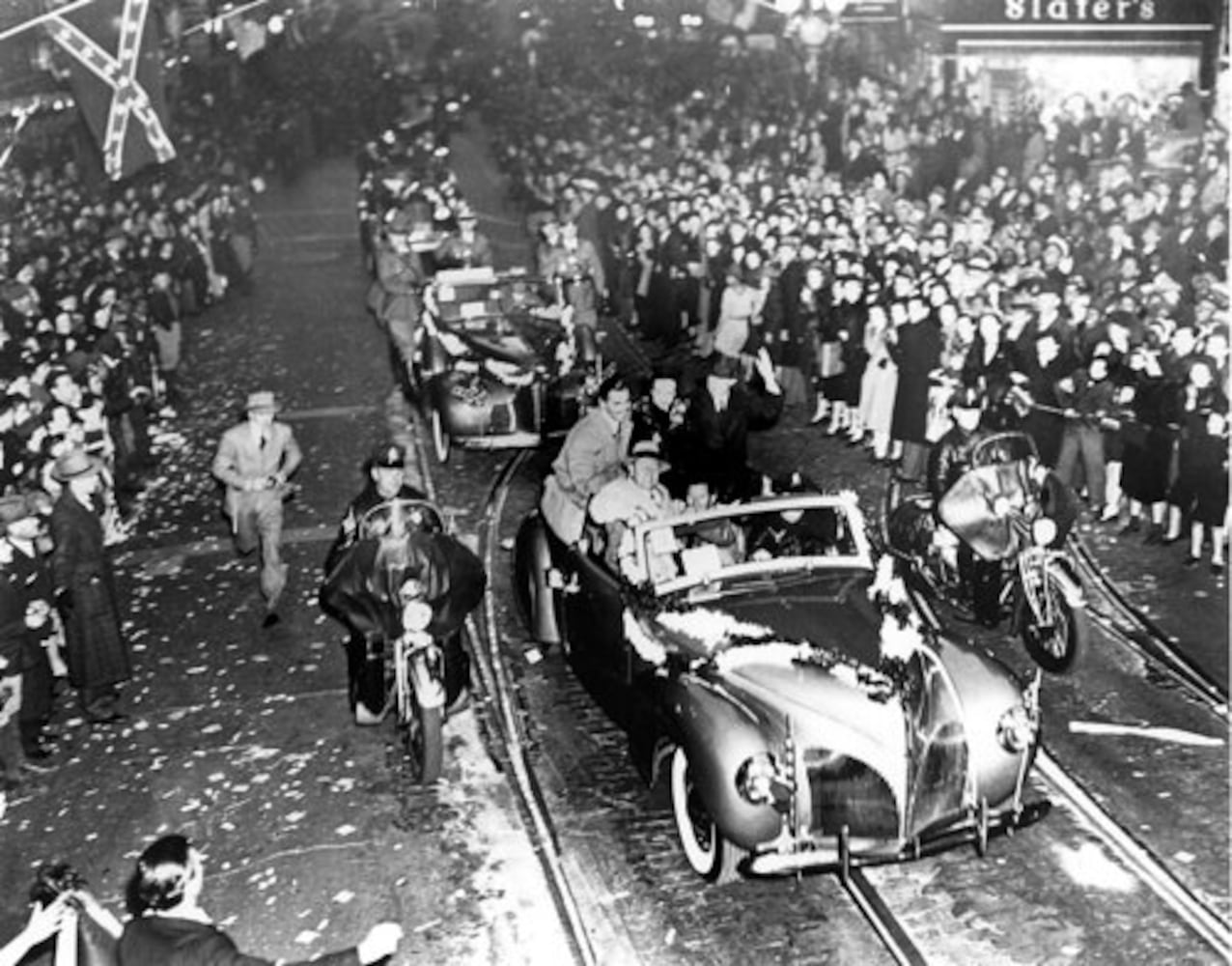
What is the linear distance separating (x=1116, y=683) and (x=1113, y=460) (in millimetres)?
3595

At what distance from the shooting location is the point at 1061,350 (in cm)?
1201

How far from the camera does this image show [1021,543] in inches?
364

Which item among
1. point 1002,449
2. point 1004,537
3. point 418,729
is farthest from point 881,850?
point 1002,449

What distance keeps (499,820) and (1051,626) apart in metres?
3.70

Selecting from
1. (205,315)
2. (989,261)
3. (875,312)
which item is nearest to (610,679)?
(875,312)

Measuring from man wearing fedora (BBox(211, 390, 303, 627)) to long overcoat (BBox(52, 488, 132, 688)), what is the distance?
123cm

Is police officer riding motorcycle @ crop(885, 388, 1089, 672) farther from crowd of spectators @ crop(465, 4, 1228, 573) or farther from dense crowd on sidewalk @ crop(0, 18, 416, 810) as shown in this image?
dense crowd on sidewalk @ crop(0, 18, 416, 810)

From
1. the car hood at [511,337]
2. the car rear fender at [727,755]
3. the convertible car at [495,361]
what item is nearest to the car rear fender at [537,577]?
the car rear fender at [727,755]

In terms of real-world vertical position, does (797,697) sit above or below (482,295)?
below

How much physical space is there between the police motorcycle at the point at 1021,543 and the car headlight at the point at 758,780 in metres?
3.24

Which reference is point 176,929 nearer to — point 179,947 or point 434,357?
point 179,947

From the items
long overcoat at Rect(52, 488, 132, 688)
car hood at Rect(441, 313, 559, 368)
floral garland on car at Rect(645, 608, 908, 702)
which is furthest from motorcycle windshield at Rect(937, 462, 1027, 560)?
car hood at Rect(441, 313, 559, 368)

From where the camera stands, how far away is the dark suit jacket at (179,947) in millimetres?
4324

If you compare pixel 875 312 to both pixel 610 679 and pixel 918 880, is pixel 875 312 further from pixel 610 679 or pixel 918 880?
pixel 918 880
